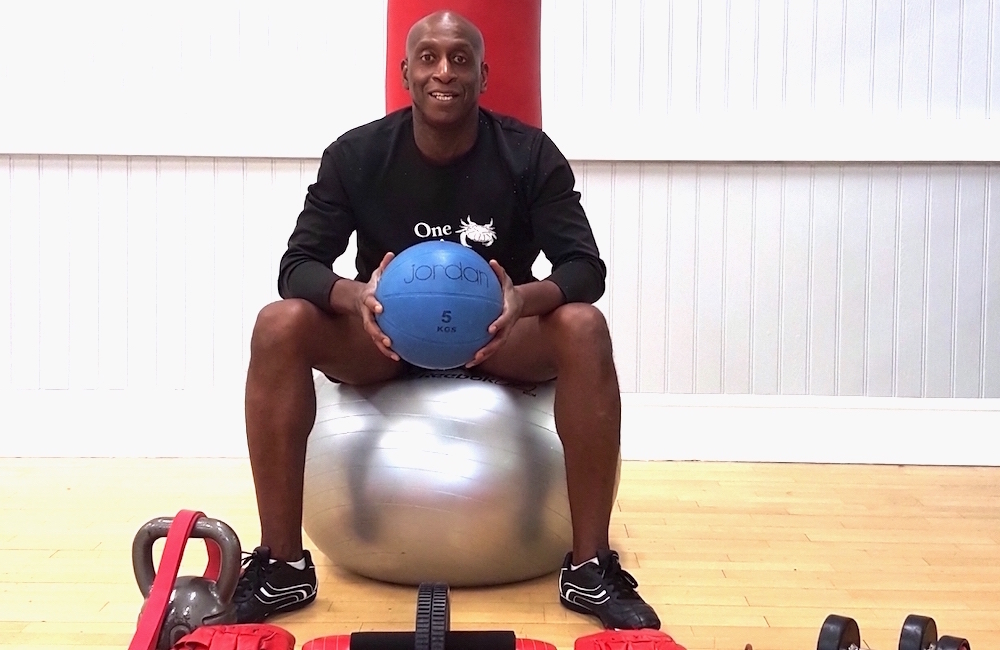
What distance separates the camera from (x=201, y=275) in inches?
145

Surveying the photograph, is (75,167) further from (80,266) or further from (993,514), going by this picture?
(993,514)

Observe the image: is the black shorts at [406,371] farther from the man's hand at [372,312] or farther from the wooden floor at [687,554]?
the wooden floor at [687,554]

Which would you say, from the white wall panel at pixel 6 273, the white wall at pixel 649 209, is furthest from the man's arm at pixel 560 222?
the white wall panel at pixel 6 273

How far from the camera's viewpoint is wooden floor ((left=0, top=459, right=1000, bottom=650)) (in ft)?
6.57

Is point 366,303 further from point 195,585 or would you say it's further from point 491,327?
point 195,585

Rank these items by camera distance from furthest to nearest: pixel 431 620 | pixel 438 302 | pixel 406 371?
pixel 406 371, pixel 438 302, pixel 431 620

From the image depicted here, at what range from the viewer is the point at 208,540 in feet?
5.59

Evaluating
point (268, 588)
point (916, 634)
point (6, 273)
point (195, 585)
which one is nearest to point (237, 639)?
point (195, 585)

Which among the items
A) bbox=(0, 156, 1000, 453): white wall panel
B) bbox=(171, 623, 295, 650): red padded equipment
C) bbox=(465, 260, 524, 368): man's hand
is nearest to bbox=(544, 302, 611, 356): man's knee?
bbox=(465, 260, 524, 368): man's hand

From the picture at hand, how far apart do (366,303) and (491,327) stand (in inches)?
9.1

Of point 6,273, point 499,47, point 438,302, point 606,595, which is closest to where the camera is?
point 438,302

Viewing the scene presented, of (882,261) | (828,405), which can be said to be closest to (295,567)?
(828,405)

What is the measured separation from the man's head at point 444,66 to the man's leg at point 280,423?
1.55 feet

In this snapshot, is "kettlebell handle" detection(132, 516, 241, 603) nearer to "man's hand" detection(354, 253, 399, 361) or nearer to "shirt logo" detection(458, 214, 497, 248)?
"man's hand" detection(354, 253, 399, 361)
